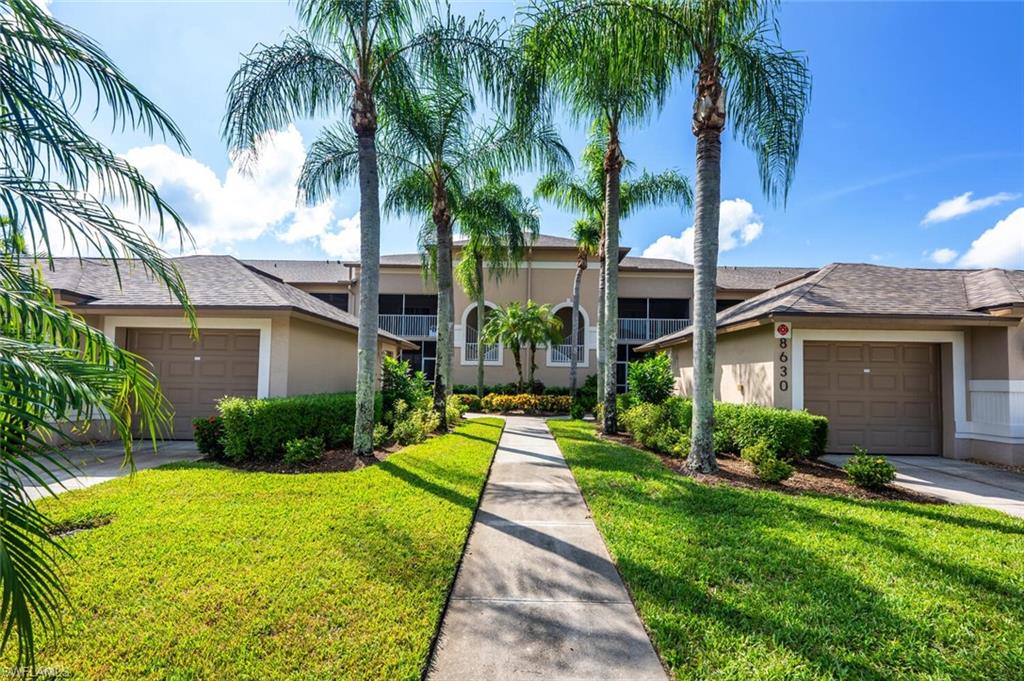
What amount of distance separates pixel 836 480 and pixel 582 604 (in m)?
6.26

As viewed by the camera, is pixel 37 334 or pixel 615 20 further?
pixel 615 20

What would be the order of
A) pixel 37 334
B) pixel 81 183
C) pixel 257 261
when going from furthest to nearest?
pixel 257 261 < pixel 81 183 < pixel 37 334

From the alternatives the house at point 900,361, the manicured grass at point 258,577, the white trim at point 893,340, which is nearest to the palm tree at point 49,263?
the manicured grass at point 258,577

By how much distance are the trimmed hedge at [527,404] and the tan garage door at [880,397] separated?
10.9 m

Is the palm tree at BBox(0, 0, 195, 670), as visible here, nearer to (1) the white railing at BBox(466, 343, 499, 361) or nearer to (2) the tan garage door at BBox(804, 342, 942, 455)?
(2) the tan garage door at BBox(804, 342, 942, 455)

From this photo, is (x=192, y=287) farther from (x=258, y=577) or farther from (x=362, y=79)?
(x=258, y=577)

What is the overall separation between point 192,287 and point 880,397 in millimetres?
16121

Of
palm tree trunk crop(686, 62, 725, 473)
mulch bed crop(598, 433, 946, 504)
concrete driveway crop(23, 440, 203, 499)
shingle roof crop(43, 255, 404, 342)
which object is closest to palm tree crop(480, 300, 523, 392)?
shingle roof crop(43, 255, 404, 342)

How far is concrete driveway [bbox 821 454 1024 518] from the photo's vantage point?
675 cm

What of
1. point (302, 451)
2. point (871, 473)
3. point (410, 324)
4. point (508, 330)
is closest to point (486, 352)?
point (508, 330)

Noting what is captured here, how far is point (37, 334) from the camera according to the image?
93.7 inches

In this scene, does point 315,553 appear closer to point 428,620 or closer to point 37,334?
point 428,620

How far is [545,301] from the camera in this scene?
24.7 m

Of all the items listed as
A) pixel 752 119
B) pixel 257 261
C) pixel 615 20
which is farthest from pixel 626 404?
pixel 257 261
